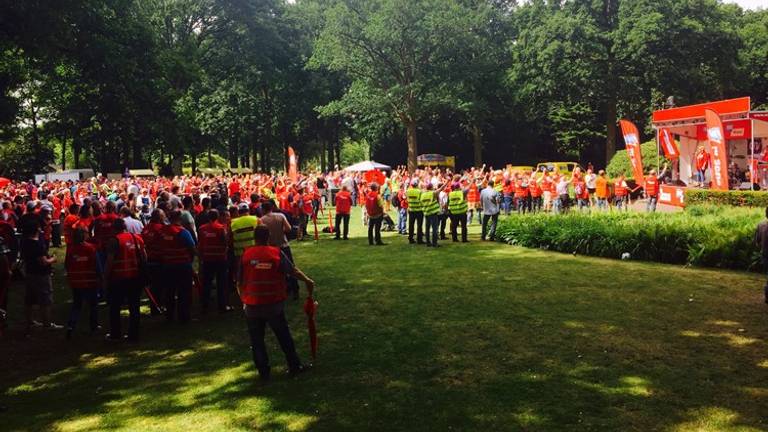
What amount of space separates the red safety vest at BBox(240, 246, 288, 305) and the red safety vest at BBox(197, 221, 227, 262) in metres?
3.40

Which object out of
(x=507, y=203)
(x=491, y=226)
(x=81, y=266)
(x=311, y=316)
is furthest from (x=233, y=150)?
(x=311, y=316)

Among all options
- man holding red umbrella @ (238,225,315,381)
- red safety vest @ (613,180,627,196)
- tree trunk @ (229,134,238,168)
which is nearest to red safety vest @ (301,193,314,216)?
red safety vest @ (613,180,627,196)

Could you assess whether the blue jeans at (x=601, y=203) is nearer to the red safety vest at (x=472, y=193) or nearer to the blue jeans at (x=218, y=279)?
the red safety vest at (x=472, y=193)

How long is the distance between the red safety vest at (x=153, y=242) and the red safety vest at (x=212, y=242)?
718 millimetres

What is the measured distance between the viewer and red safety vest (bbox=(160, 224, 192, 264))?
9.14 m

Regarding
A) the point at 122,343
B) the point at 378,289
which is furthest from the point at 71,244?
the point at 378,289

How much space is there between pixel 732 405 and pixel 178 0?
45381mm

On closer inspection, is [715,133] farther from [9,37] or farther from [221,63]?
[221,63]

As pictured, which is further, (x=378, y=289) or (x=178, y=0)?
(x=178, y=0)

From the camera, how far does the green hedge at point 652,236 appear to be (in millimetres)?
12719

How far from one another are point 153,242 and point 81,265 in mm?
1032

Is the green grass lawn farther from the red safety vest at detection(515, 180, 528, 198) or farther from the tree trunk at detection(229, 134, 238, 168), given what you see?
the tree trunk at detection(229, 134, 238, 168)

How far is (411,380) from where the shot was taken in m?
6.68

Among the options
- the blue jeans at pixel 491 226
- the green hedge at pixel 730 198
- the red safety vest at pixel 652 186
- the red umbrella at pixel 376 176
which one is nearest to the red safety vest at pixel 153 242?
the blue jeans at pixel 491 226
